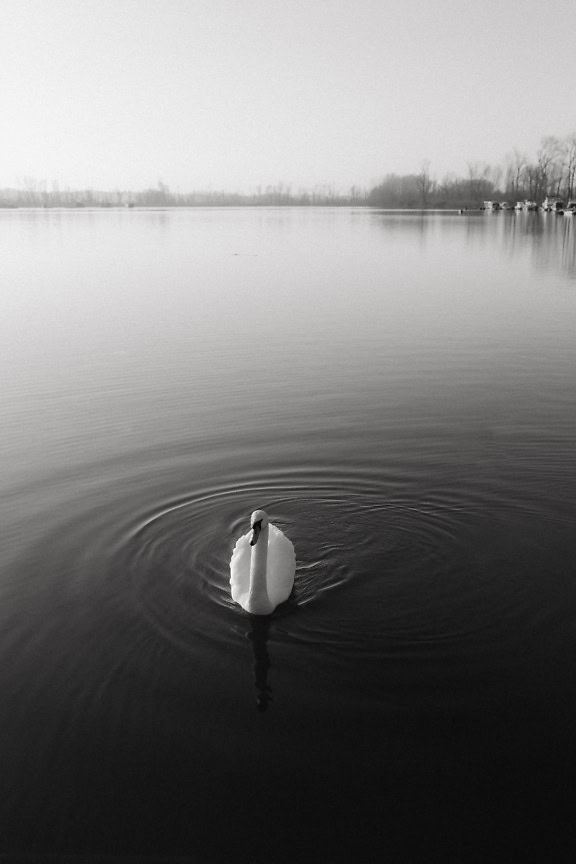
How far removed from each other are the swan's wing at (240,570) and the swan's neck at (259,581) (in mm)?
261

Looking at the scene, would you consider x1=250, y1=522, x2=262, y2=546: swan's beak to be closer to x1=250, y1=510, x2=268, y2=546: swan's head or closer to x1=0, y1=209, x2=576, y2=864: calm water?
x1=250, y1=510, x2=268, y2=546: swan's head

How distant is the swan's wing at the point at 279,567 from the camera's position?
9.88m

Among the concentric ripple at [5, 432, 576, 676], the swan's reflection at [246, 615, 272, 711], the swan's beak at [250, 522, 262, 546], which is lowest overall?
the swan's reflection at [246, 615, 272, 711]

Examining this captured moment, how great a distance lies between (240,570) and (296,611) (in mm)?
923

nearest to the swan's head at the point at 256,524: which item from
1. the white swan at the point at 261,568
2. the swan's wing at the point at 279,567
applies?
the white swan at the point at 261,568

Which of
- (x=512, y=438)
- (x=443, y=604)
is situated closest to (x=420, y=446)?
(x=512, y=438)

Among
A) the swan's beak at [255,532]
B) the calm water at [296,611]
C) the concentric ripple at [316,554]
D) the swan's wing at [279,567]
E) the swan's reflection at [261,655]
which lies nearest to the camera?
the calm water at [296,611]

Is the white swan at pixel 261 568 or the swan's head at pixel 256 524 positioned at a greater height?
the swan's head at pixel 256 524

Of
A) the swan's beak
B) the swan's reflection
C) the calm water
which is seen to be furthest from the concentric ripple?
the swan's beak

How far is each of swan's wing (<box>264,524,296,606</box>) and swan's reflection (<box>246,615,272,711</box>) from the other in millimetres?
328

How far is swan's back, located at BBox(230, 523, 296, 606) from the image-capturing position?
9.88m

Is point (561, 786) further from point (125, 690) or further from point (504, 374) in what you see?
point (504, 374)

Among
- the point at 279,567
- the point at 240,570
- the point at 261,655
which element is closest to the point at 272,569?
the point at 279,567

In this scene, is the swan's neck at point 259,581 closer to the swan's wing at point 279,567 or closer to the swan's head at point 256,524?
the swan's head at point 256,524
